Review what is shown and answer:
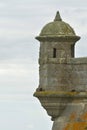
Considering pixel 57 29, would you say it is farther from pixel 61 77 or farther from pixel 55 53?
pixel 61 77

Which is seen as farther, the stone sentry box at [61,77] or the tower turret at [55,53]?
the tower turret at [55,53]

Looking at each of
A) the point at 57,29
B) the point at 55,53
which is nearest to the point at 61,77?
the point at 55,53

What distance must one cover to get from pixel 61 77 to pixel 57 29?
1675mm

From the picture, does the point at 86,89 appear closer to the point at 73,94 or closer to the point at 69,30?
the point at 73,94

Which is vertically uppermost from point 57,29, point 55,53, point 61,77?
point 57,29

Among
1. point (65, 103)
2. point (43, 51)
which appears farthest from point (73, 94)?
point (43, 51)

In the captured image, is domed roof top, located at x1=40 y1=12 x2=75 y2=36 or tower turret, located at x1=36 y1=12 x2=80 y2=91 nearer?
tower turret, located at x1=36 y1=12 x2=80 y2=91

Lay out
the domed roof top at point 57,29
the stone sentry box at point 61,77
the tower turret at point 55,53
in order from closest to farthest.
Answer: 1. the stone sentry box at point 61,77
2. the tower turret at point 55,53
3. the domed roof top at point 57,29

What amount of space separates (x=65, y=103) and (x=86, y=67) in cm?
151

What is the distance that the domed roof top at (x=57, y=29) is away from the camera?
22.7 m

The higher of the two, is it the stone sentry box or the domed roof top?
the domed roof top

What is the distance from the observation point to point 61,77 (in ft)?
74.0

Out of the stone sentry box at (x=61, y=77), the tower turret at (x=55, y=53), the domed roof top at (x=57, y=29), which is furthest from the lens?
the domed roof top at (x=57, y=29)

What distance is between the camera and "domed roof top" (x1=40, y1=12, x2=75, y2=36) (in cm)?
2272
